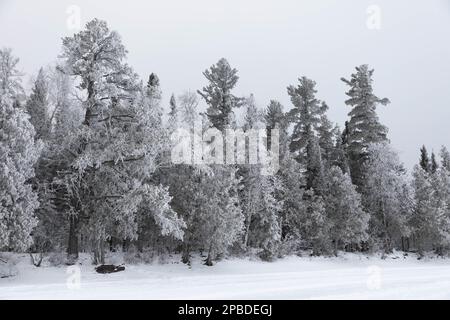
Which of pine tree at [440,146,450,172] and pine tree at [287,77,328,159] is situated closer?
pine tree at [287,77,328,159]

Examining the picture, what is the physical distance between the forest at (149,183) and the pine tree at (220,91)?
111mm

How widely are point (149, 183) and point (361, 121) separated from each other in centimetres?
2859

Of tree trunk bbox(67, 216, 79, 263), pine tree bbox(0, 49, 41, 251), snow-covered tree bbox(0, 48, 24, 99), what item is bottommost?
tree trunk bbox(67, 216, 79, 263)

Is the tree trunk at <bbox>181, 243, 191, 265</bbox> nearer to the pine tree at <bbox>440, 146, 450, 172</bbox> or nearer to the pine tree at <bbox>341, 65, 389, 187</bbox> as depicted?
the pine tree at <bbox>341, 65, 389, 187</bbox>

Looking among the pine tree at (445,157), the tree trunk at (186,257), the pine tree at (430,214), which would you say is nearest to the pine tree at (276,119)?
the tree trunk at (186,257)

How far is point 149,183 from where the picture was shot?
91.5 ft

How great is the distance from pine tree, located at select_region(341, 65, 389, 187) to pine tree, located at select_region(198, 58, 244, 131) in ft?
52.3

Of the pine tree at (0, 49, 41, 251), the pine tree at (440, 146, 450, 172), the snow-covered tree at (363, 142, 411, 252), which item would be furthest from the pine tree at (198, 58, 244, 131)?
the pine tree at (440, 146, 450, 172)

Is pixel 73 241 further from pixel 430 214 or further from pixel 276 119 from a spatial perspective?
pixel 430 214

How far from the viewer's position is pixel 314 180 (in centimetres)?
4059

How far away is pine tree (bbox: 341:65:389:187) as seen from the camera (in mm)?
45406

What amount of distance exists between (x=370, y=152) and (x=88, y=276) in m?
31.0

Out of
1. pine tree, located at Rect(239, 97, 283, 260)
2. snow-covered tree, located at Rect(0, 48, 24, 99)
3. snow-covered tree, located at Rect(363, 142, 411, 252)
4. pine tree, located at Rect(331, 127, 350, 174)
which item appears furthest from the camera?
pine tree, located at Rect(331, 127, 350, 174)
